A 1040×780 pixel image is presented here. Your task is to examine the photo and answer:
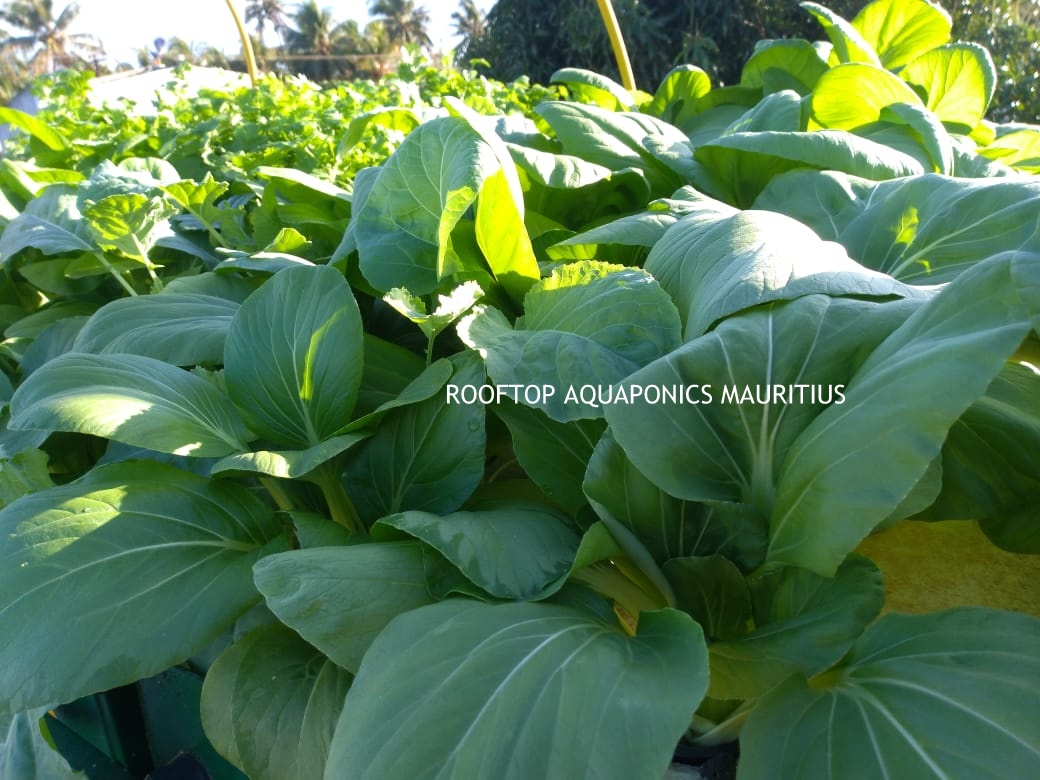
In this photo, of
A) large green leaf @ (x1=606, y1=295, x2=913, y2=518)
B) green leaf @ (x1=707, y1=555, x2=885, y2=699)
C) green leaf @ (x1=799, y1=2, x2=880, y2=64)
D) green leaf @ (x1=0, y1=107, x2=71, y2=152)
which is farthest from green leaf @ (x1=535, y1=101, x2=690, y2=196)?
green leaf @ (x1=0, y1=107, x2=71, y2=152)

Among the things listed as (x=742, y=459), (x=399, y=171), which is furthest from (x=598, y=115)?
(x=742, y=459)

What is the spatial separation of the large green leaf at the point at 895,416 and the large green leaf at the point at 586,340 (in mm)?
164

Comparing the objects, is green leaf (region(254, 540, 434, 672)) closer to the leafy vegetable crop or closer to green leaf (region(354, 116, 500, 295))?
the leafy vegetable crop

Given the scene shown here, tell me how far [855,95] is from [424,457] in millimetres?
974

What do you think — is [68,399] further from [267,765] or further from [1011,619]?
[1011,619]

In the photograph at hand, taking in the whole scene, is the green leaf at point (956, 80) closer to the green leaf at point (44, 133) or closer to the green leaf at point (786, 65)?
the green leaf at point (786, 65)

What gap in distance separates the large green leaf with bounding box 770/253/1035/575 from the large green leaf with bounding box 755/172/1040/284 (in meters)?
0.24

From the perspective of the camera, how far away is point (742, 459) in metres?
0.61

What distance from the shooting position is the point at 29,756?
815 millimetres

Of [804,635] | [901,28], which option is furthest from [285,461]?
[901,28]

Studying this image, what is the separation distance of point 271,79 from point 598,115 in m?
1.76

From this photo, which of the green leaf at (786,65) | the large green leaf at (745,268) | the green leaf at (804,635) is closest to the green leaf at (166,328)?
the large green leaf at (745,268)

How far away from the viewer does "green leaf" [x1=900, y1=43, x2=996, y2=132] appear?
142cm

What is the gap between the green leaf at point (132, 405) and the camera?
0.67 meters
